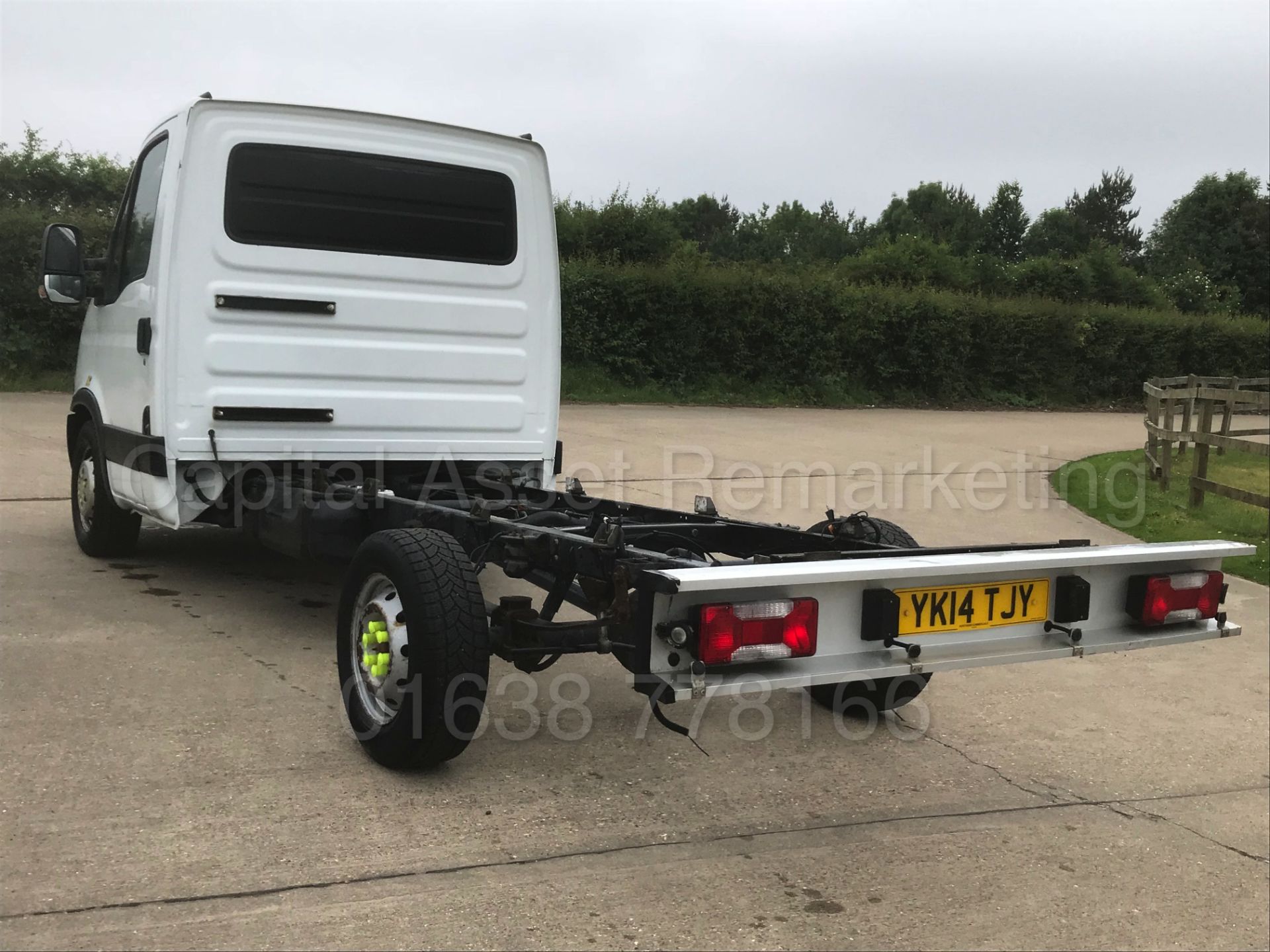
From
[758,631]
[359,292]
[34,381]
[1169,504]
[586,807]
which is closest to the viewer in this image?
[758,631]

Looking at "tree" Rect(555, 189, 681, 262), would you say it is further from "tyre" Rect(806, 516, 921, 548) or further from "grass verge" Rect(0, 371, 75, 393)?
"tyre" Rect(806, 516, 921, 548)

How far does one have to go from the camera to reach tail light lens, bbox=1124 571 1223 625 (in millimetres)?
3551

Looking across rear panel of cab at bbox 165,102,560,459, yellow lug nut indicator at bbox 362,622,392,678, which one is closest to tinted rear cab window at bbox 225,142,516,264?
rear panel of cab at bbox 165,102,560,459

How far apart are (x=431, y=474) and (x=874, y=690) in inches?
94.8

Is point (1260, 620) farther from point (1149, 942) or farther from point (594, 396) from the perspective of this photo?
point (594, 396)

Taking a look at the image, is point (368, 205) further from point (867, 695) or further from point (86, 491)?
point (867, 695)

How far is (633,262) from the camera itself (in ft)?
69.8

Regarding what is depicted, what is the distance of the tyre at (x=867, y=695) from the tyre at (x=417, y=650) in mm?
1573

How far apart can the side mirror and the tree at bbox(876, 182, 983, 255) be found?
5958cm

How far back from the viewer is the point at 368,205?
522 centimetres

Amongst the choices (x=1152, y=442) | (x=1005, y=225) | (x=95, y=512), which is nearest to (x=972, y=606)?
(x=95, y=512)

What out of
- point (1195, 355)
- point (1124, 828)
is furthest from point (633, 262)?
point (1124, 828)

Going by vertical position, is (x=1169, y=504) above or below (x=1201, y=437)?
below

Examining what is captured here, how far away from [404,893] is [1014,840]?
1921mm
